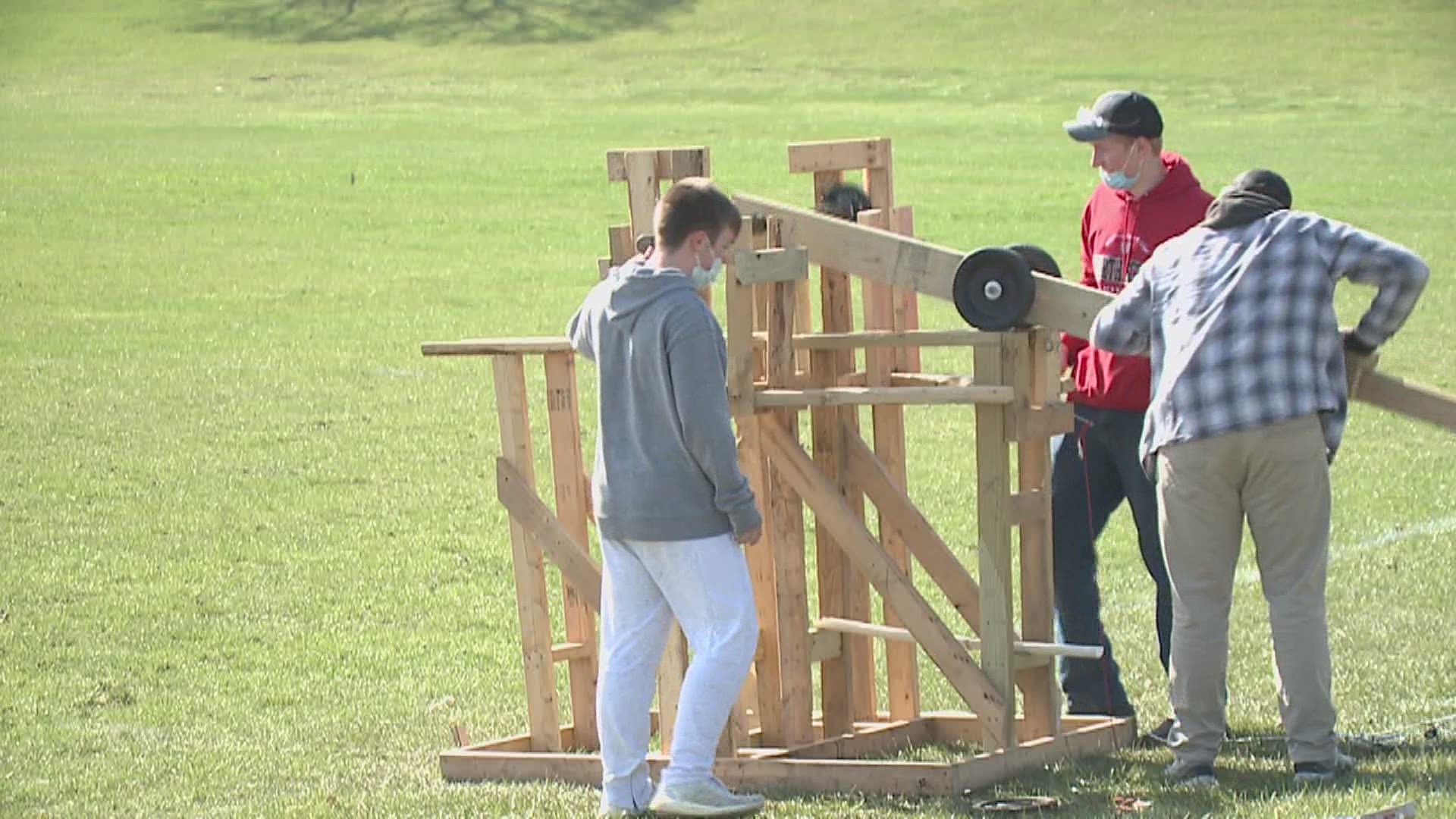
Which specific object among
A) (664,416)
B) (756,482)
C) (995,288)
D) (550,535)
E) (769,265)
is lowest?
(550,535)

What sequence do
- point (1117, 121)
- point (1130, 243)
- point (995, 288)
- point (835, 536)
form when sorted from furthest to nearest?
point (1130, 243)
point (1117, 121)
point (835, 536)
point (995, 288)

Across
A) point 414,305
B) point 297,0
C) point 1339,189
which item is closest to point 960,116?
point 1339,189

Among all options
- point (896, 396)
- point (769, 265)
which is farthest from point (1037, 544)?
point (769, 265)

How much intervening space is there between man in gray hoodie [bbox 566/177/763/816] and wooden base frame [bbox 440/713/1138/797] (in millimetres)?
426

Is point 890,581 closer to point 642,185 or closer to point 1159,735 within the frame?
point 1159,735

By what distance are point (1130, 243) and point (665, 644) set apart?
2.24m

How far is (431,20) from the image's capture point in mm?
67938

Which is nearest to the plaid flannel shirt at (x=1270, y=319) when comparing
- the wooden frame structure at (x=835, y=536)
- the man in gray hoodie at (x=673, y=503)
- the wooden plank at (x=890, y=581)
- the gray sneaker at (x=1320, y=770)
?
the wooden frame structure at (x=835, y=536)

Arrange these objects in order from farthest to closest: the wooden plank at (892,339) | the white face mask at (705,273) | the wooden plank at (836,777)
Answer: the wooden plank at (892,339), the wooden plank at (836,777), the white face mask at (705,273)

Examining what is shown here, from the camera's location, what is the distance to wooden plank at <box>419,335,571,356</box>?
753cm

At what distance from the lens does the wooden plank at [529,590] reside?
785 centimetres

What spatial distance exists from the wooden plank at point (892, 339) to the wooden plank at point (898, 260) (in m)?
0.13

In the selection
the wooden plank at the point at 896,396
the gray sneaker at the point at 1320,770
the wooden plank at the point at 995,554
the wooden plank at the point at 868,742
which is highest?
the wooden plank at the point at 896,396

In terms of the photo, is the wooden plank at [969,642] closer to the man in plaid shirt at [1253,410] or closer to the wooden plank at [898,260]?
the man in plaid shirt at [1253,410]
